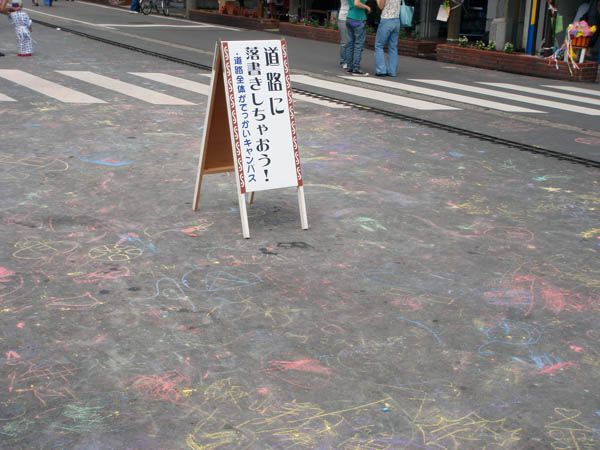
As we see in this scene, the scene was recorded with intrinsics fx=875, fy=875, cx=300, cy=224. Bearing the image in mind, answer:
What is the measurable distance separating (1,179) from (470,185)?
4576 mm

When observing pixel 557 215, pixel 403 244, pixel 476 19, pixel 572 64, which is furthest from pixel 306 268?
pixel 476 19

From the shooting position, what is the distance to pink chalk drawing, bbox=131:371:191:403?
4.33m

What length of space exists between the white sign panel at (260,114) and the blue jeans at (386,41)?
9934 mm

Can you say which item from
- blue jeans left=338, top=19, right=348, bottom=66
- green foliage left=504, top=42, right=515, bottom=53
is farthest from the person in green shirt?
green foliage left=504, top=42, right=515, bottom=53

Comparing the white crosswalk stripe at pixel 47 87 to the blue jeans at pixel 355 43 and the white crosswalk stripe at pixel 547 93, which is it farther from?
the white crosswalk stripe at pixel 547 93

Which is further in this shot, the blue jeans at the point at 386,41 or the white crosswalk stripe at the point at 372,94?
the blue jeans at the point at 386,41

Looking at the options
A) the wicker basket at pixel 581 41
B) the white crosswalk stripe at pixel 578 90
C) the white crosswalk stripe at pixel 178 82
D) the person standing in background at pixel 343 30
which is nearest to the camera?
the white crosswalk stripe at pixel 178 82

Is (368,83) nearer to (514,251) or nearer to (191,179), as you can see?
(191,179)

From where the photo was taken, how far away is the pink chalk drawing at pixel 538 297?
560 centimetres

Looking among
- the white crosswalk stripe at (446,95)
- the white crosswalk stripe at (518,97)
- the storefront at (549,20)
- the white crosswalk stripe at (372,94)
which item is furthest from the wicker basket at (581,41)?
the white crosswalk stripe at (372,94)

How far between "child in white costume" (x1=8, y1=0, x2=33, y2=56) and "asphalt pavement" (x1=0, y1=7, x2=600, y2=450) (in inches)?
323

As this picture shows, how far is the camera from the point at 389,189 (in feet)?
27.8

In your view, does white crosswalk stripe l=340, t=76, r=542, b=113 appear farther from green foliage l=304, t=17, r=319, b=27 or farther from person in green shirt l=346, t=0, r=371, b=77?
green foliage l=304, t=17, r=319, b=27

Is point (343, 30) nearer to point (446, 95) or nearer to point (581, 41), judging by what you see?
point (446, 95)
